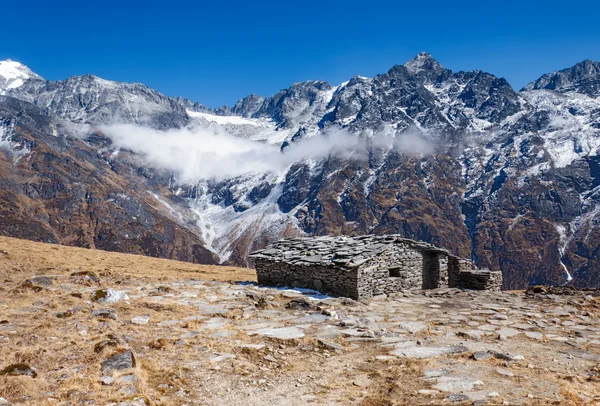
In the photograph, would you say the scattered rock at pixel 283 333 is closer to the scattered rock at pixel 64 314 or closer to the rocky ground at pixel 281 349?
the rocky ground at pixel 281 349

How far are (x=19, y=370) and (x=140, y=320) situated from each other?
229 inches

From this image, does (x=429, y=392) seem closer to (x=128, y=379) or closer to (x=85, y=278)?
(x=128, y=379)

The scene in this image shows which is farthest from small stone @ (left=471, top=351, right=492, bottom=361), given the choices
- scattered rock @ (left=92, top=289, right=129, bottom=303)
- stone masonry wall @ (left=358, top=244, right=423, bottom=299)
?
scattered rock @ (left=92, top=289, right=129, bottom=303)

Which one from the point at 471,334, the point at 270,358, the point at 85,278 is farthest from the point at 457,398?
the point at 85,278

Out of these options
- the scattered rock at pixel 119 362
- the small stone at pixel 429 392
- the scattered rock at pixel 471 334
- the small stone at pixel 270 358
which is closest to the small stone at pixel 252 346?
the small stone at pixel 270 358

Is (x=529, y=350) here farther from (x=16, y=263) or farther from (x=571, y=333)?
(x=16, y=263)

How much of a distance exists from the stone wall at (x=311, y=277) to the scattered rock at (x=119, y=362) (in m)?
12.4

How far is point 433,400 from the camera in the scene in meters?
9.06

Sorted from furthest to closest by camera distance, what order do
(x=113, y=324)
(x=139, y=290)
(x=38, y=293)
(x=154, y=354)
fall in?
(x=139, y=290) < (x=38, y=293) < (x=113, y=324) < (x=154, y=354)

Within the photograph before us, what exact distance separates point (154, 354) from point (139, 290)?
407 inches

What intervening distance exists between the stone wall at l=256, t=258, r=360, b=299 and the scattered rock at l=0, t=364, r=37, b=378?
564 inches

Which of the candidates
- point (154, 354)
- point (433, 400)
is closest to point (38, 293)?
point (154, 354)

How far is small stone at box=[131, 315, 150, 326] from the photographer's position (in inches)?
590

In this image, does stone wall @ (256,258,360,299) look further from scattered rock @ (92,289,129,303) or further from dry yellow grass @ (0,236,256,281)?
scattered rock @ (92,289,129,303)
